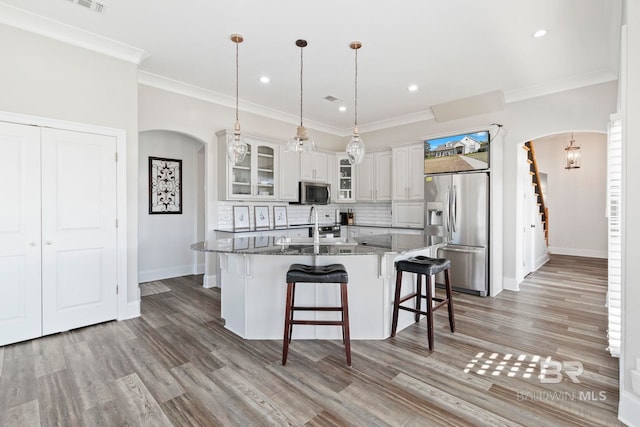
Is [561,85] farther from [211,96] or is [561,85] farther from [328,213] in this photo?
[211,96]

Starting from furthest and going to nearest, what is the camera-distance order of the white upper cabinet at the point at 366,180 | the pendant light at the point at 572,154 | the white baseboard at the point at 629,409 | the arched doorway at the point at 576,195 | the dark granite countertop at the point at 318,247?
the arched doorway at the point at 576,195
the pendant light at the point at 572,154
the white upper cabinet at the point at 366,180
the dark granite countertop at the point at 318,247
the white baseboard at the point at 629,409

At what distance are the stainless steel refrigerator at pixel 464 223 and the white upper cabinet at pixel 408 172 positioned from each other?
330 millimetres

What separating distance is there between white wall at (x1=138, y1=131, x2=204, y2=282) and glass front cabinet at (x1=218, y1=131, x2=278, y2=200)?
1.10 m

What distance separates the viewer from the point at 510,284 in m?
4.67

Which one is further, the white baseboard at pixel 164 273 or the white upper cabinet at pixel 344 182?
the white upper cabinet at pixel 344 182

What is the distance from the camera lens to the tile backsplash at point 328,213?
4969 millimetres

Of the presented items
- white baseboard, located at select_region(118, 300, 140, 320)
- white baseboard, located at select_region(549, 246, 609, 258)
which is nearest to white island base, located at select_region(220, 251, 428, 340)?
white baseboard, located at select_region(118, 300, 140, 320)

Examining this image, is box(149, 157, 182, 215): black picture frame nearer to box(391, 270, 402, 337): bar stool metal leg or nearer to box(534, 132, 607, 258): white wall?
box(391, 270, 402, 337): bar stool metal leg

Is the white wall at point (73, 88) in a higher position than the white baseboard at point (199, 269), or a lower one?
higher

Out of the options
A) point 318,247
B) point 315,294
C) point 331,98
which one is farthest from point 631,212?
point 331,98

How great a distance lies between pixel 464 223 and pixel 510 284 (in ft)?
3.91

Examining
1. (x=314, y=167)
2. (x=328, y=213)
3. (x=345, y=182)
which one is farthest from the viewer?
(x=328, y=213)

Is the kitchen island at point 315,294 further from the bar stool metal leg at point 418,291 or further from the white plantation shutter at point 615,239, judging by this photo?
the white plantation shutter at point 615,239

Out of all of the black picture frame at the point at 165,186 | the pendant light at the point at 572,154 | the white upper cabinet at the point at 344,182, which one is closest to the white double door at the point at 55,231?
the black picture frame at the point at 165,186
